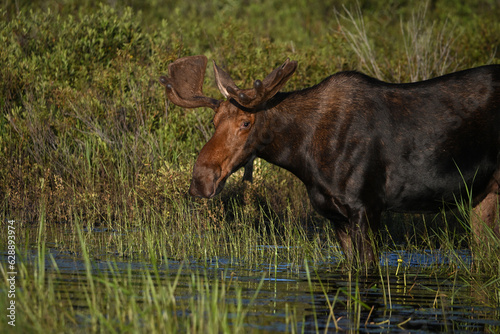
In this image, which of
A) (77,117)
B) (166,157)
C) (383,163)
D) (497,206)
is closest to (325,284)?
(383,163)

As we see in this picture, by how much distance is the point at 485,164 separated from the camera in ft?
24.1

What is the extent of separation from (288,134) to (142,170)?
146 inches

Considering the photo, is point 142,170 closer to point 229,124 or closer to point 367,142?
point 229,124

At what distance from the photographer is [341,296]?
6.11 meters

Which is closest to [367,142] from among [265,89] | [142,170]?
[265,89]

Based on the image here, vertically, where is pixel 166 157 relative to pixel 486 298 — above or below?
above

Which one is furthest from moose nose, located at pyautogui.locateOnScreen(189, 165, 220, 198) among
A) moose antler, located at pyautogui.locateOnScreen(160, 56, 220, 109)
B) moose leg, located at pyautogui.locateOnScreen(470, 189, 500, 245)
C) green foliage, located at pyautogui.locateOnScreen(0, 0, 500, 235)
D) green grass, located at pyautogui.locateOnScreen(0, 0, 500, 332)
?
moose leg, located at pyautogui.locateOnScreen(470, 189, 500, 245)

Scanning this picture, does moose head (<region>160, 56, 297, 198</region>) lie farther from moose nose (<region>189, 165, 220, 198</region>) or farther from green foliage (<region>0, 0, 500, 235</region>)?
green foliage (<region>0, 0, 500, 235</region>)

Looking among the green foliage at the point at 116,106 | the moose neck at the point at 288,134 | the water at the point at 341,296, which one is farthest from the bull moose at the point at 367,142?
the green foliage at the point at 116,106

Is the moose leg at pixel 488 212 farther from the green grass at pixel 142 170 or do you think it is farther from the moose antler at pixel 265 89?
the moose antler at pixel 265 89

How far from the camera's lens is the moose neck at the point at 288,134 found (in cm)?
730

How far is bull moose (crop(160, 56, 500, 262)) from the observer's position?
7066mm

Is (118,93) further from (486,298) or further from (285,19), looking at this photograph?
(285,19)

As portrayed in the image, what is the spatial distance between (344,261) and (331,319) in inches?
84.7
